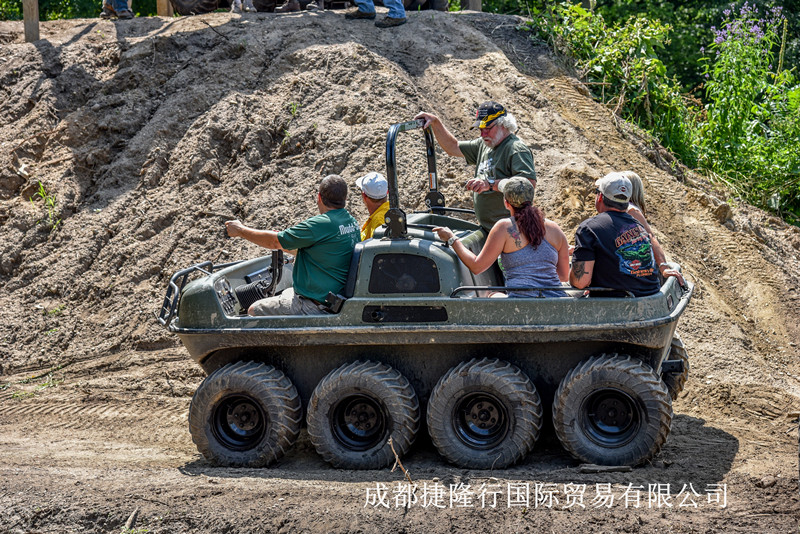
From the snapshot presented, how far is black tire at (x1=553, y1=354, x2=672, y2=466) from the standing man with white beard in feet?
5.12

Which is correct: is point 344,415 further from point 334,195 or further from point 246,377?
point 334,195

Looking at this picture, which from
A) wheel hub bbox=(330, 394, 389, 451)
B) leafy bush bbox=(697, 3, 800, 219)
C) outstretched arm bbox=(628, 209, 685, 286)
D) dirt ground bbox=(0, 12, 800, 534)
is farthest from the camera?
leafy bush bbox=(697, 3, 800, 219)

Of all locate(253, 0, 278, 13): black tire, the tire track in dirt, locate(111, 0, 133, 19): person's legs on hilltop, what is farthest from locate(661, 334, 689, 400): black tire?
locate(111, 0, 133, 19): person's legs on hilltop

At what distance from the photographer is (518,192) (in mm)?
5977

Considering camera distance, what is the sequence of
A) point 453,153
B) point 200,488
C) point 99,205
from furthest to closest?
point 99,205 → point 453,153 → point 200,488

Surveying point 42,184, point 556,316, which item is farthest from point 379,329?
point 42,184

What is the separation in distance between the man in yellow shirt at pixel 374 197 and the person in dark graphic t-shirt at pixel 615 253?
1663 millimetres

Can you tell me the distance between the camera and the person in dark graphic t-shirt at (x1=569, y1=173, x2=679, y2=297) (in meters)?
5.98

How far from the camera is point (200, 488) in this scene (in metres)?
5.74

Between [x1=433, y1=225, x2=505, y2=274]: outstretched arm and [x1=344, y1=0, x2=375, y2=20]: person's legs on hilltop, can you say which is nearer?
[x1=433, y1=225, x2=505, y2=274]: outstretched arm

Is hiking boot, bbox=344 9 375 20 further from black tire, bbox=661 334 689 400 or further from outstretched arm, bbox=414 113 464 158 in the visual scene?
black tire, bbox=661 334 689 400

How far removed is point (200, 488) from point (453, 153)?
11.4ft

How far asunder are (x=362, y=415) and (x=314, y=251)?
1228mm

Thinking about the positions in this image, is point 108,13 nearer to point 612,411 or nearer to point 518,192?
point 518,192
